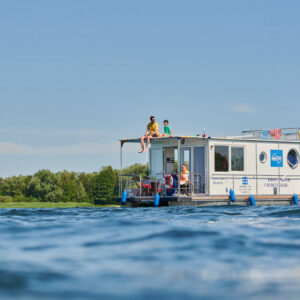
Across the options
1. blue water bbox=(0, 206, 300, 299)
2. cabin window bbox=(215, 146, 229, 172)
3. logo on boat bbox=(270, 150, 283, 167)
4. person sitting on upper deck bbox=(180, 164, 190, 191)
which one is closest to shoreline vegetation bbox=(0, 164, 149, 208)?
logo on boat bbox=(270, 150, 283, 167)

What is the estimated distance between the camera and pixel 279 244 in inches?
234

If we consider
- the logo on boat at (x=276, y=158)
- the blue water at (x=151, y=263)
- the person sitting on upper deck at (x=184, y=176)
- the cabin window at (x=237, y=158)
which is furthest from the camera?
the logo on boat at (x=276, y=158)

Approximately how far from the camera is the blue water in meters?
3.77

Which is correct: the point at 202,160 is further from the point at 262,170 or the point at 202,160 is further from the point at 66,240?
the point at 66,240

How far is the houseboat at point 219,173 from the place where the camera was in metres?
18.6

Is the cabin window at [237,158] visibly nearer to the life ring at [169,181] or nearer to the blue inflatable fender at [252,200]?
the blue inflatable fender at [252,200]

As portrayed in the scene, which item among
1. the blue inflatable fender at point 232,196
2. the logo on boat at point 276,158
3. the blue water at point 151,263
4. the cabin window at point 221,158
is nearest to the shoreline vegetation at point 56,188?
the logo on boat at point 276,158

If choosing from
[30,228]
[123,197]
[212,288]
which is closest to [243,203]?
[123,197]

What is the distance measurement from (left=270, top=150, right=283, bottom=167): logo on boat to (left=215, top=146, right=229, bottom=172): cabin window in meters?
1.98

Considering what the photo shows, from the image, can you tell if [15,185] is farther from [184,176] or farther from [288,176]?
[184,176]

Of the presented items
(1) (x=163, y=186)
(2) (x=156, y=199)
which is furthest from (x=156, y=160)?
(2) (x=156, y=199)

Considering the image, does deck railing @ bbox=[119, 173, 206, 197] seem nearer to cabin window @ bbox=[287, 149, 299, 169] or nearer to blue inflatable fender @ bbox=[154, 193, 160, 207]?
blue inflatable fender @ bbox=[154, 193, 160, 207]

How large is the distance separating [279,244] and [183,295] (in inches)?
100

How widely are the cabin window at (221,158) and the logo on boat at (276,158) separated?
78.0 inches
